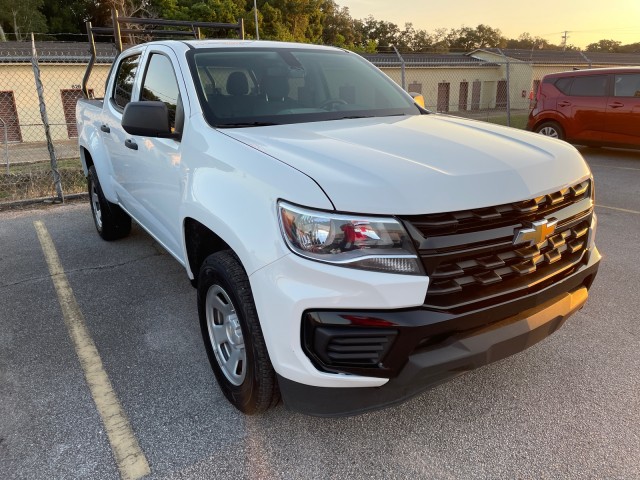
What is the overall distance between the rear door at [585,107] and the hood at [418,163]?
8.44 meters

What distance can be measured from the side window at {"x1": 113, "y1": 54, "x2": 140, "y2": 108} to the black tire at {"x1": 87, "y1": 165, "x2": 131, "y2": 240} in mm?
1003

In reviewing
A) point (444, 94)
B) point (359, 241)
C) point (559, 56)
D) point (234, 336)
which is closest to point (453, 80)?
point (444, 94)

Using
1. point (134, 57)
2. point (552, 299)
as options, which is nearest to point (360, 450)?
point (552, 299)

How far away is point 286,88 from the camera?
10.6ft

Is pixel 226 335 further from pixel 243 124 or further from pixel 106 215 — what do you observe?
pixel 106 215

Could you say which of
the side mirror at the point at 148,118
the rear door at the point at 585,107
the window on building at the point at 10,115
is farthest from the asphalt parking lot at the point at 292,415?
the window on building at the point at 10,115

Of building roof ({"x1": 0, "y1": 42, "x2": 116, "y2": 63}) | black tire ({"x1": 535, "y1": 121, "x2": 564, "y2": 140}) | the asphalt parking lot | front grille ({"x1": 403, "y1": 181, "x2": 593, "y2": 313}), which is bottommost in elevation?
the asphalt parking lot

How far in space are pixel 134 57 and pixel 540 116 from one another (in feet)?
30.0

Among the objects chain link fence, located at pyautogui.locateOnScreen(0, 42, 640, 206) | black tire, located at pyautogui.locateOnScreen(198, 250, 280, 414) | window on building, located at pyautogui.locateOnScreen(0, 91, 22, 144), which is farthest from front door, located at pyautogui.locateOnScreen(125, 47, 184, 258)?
window on building, located at pyautogui.locateOnScreen(0, 91, 22, 144)

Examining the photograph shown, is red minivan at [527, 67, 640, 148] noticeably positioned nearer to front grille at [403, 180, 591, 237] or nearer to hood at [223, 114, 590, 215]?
hood at [223, 114, 590, 215]

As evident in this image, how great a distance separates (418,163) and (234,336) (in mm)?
1216

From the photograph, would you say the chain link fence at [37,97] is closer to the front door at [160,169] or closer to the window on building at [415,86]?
the window on building at [415,86]

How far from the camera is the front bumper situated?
6.12 feet

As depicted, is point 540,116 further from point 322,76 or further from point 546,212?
point 546,212
